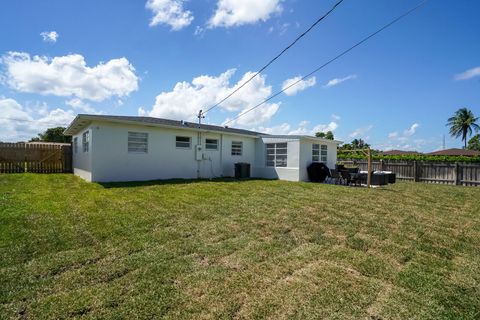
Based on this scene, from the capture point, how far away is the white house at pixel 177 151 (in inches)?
418

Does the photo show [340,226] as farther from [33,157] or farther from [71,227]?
[33,157]

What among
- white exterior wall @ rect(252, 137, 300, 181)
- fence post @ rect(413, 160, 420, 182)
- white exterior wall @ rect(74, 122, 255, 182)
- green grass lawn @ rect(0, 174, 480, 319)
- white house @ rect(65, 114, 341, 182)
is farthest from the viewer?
fence post @ rect(413, 160, 420, 182)

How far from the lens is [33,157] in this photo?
15734 millimetres

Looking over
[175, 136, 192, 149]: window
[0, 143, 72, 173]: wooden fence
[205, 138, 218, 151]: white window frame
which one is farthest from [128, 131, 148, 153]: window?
[0, 143, 72, 173]: wooden fence

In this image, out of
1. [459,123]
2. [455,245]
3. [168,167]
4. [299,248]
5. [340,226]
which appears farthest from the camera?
[459,123]

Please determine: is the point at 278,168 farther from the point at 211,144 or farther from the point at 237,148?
the point at 211,144

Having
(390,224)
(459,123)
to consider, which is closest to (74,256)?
(390,224)

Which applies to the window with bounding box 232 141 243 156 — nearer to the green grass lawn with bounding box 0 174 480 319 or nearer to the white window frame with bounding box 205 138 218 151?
the white window frame with bounding box 205 138 218 151

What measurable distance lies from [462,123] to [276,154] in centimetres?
4958

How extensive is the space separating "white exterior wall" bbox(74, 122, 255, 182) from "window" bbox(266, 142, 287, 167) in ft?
5.86

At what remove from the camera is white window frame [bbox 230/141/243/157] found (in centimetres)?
1523

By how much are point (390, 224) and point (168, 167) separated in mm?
9957

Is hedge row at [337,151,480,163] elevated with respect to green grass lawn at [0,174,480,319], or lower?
elevated

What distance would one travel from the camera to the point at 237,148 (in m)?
15.4
